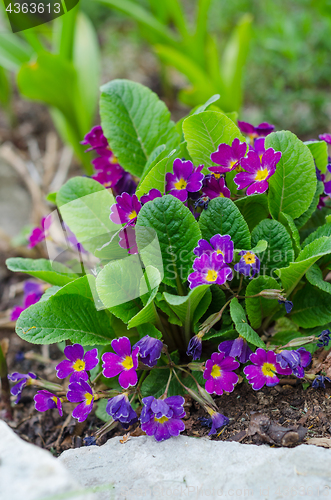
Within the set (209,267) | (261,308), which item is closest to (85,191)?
(209,267)

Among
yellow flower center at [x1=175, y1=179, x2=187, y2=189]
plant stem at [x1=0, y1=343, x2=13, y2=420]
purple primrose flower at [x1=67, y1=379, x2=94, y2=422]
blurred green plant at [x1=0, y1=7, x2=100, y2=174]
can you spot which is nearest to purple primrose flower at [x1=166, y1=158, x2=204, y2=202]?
yellow flower center at [x1=175, y1=179, x2=187, y2=189]

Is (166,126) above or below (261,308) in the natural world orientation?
above

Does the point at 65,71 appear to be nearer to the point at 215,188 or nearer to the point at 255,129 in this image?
the point at 255,129

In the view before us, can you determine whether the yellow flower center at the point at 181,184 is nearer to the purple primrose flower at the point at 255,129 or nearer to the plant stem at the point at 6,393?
the purple primrose flower at the point at 255,129

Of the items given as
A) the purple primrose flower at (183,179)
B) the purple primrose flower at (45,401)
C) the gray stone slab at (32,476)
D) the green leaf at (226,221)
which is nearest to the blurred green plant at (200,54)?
the purple primrose flower at (183,179)

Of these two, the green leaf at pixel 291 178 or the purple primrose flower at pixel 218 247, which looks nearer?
the purple primrose flower at pixel 218 247

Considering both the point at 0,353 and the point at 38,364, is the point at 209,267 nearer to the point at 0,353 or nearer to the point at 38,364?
the point at 0,353

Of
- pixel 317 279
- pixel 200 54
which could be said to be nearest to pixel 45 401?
pixel 317 279
